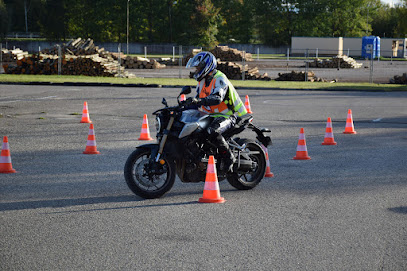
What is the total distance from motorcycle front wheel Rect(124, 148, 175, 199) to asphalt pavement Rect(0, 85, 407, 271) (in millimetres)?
164

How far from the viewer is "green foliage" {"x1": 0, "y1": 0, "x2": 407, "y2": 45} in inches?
3615

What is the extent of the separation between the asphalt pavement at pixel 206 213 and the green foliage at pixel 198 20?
252 feet

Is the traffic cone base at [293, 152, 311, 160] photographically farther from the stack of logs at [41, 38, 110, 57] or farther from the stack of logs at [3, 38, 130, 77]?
the stack of logs at [41, 38, 110, 57]

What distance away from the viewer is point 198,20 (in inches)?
3487

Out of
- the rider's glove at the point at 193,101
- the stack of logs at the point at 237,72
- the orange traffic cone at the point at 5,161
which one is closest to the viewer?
the rider's glove at the point at 193,101

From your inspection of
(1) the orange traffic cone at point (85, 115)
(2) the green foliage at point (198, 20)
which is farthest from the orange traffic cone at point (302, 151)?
(2) the green foliage at point (198, 20)

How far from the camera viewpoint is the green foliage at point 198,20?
91812 millimetres

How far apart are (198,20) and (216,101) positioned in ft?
269

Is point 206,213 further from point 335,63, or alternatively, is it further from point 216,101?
point 335,63

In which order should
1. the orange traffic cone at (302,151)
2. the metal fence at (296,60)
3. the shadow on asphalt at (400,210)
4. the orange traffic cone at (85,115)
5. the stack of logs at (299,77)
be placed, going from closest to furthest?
the shadow on asphalt at (400,210) → the orange traffic cone at (302,151) → the orange traffic cone at (85,115) → the stack of logs at (299,77) → the metal fence at (296,60)

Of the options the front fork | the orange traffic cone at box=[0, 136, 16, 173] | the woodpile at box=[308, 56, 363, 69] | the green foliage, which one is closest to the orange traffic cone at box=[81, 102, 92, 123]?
the orange traffic cone at box=[0, 136, 16, 173]

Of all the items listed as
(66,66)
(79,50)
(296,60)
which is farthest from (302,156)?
(296,60)

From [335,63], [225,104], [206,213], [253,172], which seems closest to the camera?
[206,213]

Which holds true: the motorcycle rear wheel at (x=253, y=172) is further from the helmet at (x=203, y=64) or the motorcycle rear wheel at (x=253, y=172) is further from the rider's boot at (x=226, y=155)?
the helmet at (x=203, y=64)
